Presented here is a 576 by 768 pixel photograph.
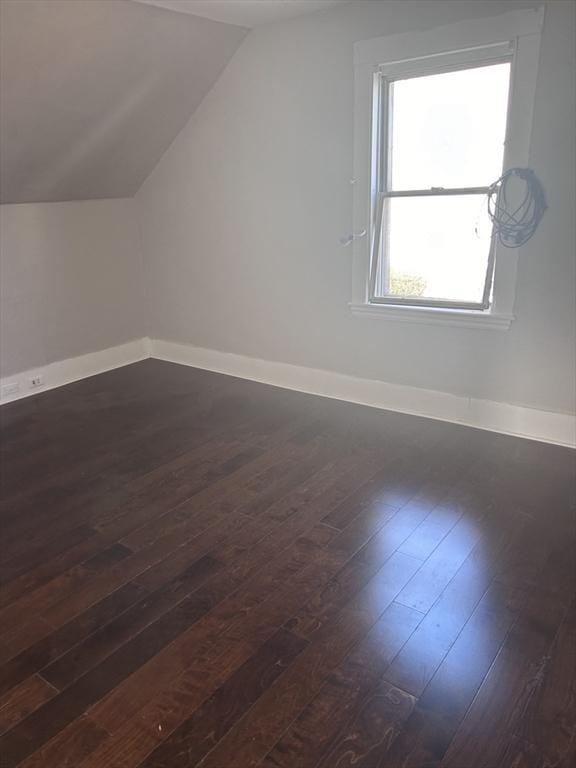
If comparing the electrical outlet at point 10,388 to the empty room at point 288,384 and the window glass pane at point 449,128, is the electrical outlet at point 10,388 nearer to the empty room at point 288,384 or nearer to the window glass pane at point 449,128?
the empty room at point 288,384

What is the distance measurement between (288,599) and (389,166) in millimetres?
2602

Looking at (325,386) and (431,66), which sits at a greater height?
(431,66)

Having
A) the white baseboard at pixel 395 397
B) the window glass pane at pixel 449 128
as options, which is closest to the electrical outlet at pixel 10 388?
the white baseboard at pixel 395 397

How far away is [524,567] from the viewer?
2166mm

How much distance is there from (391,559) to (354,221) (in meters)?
2.17

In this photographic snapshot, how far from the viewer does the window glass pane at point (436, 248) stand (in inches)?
127

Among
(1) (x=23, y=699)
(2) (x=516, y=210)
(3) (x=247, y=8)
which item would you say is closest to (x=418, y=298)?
(2) (x=516, y=210)

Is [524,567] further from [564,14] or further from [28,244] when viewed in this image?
[28,244]

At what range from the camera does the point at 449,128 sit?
3.15 meters

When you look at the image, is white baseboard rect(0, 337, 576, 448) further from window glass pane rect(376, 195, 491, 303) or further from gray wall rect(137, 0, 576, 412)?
window glass pane rect(376, 195, 491, 303)

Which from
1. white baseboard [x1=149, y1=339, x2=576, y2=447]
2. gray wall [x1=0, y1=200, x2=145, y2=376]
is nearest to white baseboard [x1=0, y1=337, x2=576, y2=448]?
white baseboard [x1=149, y1=339, x2=576, y2=447]

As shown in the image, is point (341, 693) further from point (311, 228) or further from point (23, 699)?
point (311, 228)

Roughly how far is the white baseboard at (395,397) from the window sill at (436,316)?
45 centimetres

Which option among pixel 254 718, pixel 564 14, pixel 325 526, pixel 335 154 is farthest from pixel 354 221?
pixel 254 718
